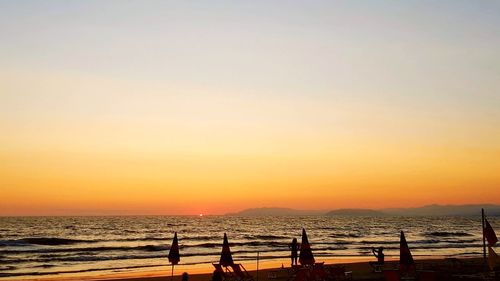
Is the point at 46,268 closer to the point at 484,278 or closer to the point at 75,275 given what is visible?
the point at 75,275

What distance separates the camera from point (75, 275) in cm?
2861

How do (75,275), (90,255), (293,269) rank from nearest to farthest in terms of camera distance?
(293,269)
(75,275)
(90,255)

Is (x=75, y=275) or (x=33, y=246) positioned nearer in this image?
(x=75, y=275)

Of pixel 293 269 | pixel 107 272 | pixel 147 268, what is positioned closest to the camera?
pixel 293 269

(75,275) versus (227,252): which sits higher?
(227,252)

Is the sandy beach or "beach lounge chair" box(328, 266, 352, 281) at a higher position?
"beach lounge chair" box(328, 266, 352, 281)

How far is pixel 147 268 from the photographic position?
32.6 meters

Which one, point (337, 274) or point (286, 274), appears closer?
point (337, 274)

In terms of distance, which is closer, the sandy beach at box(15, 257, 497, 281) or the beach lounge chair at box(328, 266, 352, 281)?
the beach lounge chair at box(328, 266, 352, 281)

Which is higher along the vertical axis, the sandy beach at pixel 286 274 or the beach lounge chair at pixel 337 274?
the beach lounge chair at pixel 337 274

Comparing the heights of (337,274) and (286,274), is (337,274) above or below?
above

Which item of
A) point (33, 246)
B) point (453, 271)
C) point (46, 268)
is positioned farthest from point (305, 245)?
point (33, 246)

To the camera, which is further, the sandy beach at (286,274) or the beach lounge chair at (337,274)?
the sandy beach at (286,274)

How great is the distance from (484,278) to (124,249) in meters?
37.2
